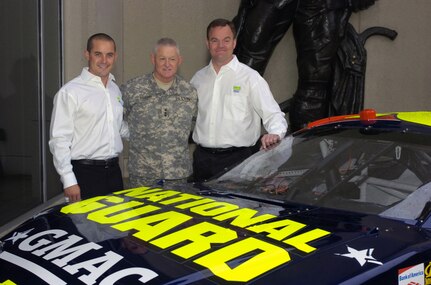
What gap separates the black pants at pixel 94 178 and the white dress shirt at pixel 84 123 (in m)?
0.07

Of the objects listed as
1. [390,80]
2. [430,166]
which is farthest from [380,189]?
[390,80]

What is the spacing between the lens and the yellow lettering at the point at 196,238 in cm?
170

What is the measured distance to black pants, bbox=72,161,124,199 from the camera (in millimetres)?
3184

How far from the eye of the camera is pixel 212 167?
356 centimetres

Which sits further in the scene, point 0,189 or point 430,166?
point 0,189

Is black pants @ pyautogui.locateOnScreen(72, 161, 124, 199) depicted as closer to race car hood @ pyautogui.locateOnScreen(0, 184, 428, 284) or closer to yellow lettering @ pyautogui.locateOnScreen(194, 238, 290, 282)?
race car hood @ pyautogui.locateOnScreen(0, 184, 428, 284)

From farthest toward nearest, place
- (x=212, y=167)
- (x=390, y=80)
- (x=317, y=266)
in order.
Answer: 1. (x=390, y=80)
2. (x=212, y=167)
3. (x=317, y=266)

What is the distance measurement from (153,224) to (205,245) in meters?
0.31

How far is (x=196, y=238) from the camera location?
1785 mm

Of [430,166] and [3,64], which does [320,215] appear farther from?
[3,64]

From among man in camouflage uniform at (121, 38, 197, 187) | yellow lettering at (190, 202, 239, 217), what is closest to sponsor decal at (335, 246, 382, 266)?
yellow lettering at (190, 202, 239, 217)

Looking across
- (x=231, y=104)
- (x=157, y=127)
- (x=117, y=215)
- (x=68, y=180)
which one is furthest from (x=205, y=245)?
(x=231, y=104)

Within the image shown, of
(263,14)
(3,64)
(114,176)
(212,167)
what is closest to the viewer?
(114,176)

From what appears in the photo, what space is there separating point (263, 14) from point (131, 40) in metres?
1.89
